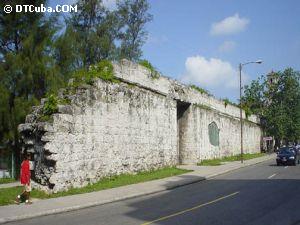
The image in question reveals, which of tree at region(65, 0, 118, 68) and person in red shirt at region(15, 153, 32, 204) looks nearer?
person in red shirt at region(15, 153, 32, 204)

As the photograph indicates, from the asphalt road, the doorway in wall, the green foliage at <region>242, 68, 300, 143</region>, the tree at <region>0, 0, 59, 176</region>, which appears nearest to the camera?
the asphalt road

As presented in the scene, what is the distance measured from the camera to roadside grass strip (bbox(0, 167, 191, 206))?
59.7ft

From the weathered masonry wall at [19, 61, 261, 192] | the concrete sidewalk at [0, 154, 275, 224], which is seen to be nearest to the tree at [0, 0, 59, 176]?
the weathered masonry wall at [19, 61, 261, 192]

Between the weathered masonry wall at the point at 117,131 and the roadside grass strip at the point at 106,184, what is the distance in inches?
14.3

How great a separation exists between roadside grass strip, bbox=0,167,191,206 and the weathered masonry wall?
36 cm

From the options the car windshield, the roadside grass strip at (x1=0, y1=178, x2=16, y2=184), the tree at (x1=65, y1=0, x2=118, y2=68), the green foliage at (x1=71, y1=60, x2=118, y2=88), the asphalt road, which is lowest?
the asphalt road

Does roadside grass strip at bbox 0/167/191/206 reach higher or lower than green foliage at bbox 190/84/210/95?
lower

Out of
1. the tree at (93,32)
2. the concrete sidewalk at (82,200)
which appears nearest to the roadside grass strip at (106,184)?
the concrete sidewalk at (82,200)

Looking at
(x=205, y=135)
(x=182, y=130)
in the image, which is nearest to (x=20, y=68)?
(x=182, y=130)

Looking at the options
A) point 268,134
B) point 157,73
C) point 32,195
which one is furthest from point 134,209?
point 268,134

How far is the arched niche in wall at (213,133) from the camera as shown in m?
42.8

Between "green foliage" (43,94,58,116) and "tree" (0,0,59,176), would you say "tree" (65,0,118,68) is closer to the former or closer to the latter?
"tree" (0,0,59,176)

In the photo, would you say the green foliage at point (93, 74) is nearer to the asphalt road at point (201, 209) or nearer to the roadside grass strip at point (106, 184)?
the roadside grass strip at point (106, 184)

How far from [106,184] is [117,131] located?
342cm
